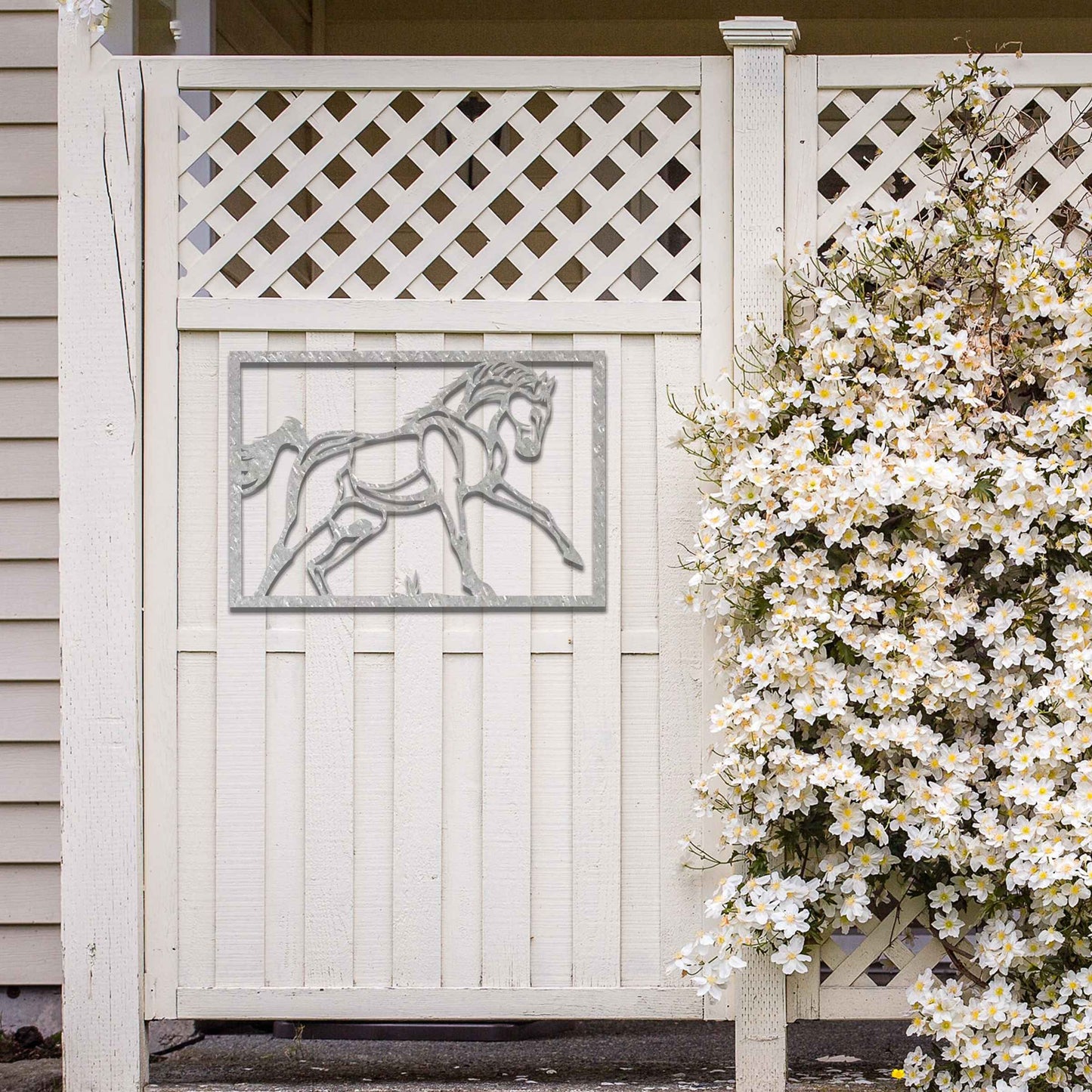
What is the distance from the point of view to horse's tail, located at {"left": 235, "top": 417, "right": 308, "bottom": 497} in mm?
2510

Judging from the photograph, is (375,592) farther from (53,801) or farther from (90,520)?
(53,801)

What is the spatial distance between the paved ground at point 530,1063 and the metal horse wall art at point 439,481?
1.15 meters

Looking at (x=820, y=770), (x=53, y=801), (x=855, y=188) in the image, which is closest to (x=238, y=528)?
(x=53, y=801)

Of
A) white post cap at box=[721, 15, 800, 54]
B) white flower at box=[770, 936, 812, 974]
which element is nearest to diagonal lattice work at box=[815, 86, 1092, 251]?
white post cap at box=[721, 15, 800, 54]

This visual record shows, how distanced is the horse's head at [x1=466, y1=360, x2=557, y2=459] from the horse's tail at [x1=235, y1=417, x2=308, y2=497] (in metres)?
0.39

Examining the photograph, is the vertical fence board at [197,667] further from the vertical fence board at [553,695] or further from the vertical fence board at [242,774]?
the vertical fence board at [553,695]

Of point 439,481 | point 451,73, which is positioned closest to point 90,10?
point 451,73

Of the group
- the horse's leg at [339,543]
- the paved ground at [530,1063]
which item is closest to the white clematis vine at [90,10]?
the horse's leg at [339,543]

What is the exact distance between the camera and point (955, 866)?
2.27 meters

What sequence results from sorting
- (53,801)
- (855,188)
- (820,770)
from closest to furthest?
1. (820,770)
2. (855,188)
3. (53,801)

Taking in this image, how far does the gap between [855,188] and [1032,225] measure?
15.5 inches

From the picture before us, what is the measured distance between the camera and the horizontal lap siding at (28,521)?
3092 millimetres

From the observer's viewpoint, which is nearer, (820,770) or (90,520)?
(820,770)

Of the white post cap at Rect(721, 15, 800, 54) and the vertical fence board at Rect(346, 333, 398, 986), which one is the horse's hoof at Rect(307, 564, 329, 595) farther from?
the white post cap at Rect(721, 15, 800, 54)
